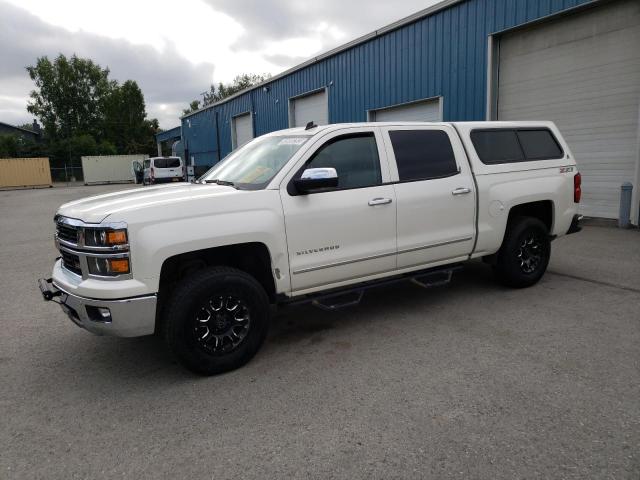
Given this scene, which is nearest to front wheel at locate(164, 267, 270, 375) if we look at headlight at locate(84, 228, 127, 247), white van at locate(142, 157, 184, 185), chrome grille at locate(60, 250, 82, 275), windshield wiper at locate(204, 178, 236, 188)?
headlight at locate(84, 228, 127, 247)

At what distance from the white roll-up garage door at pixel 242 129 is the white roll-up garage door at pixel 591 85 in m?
16.0

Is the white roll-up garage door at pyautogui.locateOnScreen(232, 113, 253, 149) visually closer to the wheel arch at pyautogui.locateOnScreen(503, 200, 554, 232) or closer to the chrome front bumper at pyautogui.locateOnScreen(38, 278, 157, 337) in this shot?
the wheel arch at pyautogui.locateOnScreen(503, 200, 554, 232)

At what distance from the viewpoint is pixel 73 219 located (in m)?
3.47

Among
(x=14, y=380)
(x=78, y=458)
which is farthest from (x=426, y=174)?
(x=14, y=380)

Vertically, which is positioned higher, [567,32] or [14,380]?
[567,32]

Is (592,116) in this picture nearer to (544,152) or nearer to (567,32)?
(567,32)

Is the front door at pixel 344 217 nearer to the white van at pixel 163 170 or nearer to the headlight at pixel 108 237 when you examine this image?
the headlight at pixel 108 237

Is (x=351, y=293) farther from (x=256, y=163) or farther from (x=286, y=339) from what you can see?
(x=256, y=163)

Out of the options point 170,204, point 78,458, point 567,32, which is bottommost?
A: point 78,458

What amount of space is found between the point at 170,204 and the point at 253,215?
0.62m

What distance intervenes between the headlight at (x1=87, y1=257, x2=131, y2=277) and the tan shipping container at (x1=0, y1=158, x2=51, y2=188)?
44348 mm

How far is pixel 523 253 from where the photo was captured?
543cm

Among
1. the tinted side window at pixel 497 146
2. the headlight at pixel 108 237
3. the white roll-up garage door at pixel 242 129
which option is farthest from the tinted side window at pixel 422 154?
the white roll-up garage door at pixel 242 129

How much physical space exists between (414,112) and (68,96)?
62.1m
